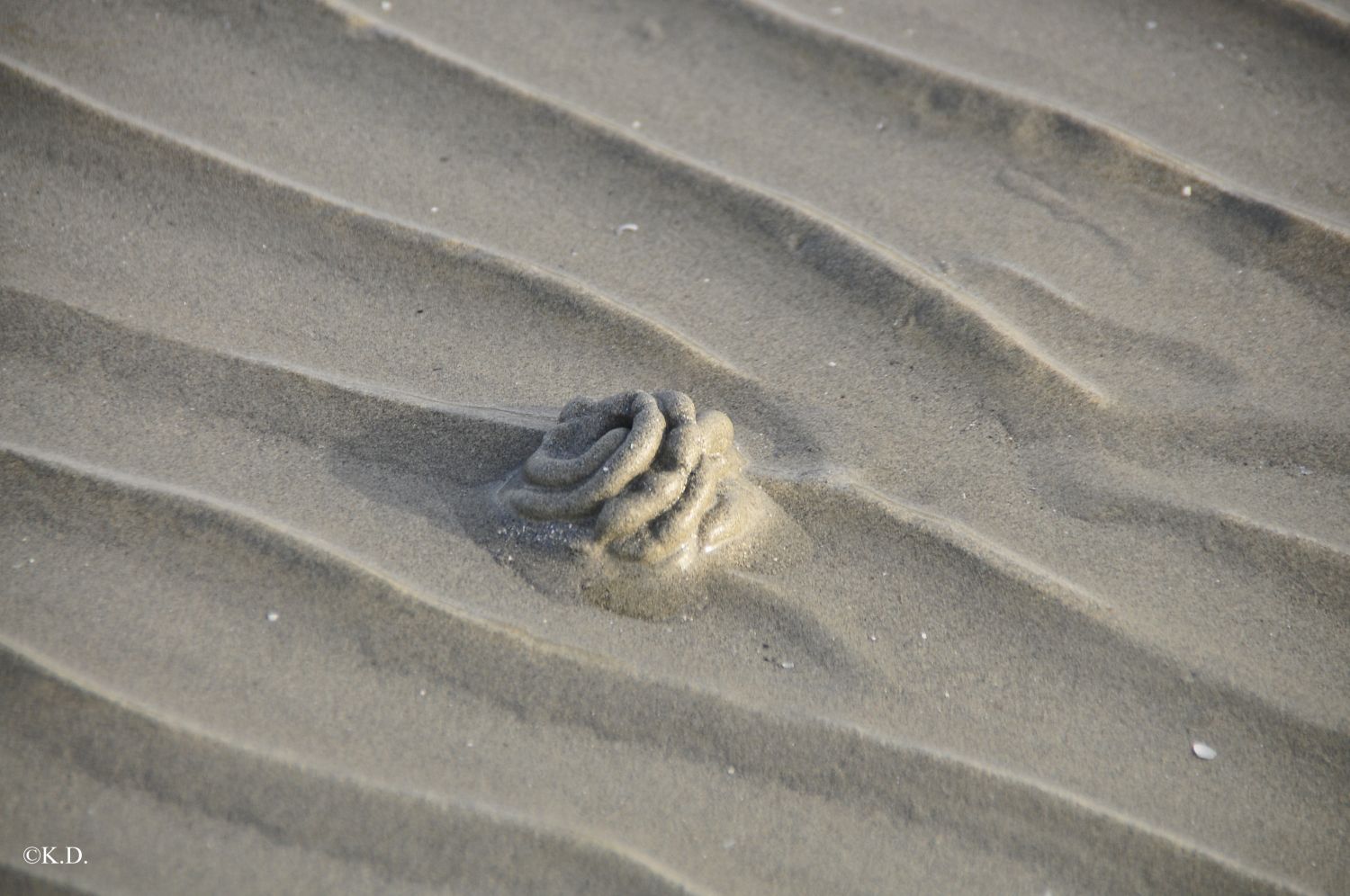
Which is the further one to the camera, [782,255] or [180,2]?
[180,2]

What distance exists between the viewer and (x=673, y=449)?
6.29ft

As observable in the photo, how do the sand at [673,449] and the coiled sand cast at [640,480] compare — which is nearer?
the sand at [673,449]

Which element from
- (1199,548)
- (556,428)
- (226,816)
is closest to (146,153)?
(556,428)

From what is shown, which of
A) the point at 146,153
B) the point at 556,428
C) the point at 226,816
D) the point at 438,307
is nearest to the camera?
the point at 226,816

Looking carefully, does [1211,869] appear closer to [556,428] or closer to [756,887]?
[756,887]

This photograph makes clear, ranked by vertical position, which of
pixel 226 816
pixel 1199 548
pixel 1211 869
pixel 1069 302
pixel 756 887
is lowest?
pixel 226 816

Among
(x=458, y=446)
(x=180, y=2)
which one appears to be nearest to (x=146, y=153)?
(x=180, y=2)

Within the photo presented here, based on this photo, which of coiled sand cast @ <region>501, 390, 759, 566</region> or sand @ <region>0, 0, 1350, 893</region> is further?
coiled sand cast @ <region>501, 390, 759, 566</region>

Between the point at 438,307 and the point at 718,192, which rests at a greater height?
the point at 718,192

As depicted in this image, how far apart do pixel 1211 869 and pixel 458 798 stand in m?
1.17

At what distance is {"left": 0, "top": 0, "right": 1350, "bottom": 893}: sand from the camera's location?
164 cm

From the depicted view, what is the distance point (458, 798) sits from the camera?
160cm

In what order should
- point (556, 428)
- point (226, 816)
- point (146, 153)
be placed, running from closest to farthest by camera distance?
point (226, 816), point (556, 428), point (146, 153)

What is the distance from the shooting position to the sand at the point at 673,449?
64.4 inches
